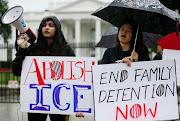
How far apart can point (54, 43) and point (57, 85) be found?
487 millimetres

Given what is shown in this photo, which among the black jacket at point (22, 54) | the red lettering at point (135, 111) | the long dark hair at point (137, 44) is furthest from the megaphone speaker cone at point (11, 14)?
the red lettering at point (135, 111)

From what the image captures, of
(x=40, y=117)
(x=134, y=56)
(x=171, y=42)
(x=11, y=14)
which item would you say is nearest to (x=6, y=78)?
(x=40, y=117)

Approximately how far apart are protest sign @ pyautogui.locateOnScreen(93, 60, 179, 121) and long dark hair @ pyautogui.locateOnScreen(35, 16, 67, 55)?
21.8 inches

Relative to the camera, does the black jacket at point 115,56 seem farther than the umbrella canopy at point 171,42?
No

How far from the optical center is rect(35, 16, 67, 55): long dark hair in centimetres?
337

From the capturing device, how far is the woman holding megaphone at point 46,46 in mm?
3336

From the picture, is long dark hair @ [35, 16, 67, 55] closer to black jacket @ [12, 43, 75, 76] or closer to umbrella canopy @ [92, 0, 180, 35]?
black jacket @ [12, 43, 75, 76]

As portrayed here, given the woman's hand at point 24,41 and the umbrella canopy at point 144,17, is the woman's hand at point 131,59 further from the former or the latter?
the woman's hand at point 24,41

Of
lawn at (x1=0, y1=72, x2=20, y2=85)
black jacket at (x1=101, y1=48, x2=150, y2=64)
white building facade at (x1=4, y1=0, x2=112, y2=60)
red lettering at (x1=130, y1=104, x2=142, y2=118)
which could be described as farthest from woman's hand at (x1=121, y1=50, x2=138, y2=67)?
white building facade at (x1=4, y1=0, x2=112, y2=60)

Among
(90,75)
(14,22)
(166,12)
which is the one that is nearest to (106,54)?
(90,75)

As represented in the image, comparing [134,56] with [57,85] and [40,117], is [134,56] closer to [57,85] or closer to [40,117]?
[57,85]

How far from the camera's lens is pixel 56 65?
136 inches

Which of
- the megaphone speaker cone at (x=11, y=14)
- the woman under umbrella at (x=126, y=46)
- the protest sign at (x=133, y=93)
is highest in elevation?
the megaphone speaker cone at (x=11, y=14)

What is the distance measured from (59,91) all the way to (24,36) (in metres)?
0.74
